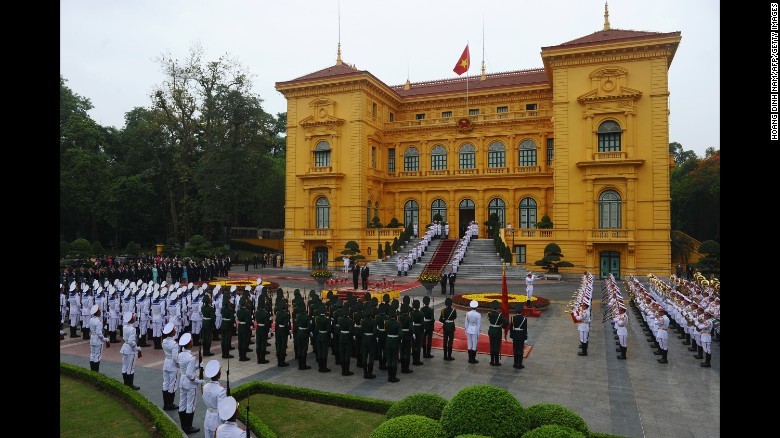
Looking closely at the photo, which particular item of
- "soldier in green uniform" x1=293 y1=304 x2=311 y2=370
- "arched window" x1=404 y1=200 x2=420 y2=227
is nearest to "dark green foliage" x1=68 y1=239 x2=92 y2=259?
"arched window" x1=404 y1=200 x2=420 y2=227

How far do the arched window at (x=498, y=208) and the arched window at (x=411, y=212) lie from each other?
21.4 ft

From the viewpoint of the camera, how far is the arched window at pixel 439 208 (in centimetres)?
4522

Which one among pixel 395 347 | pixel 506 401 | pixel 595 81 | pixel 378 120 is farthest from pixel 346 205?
pixel 506 401

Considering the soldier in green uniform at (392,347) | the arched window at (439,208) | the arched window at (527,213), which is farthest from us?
the arched window at (439,208)

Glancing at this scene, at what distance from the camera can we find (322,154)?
142ft

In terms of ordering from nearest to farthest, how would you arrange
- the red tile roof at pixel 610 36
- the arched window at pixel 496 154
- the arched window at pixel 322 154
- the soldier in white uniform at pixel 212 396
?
the soldier in white uniform at pixel 212 396 < the red tile roof at pixel 610 36 < the arched window at pixel 322 154 < the arched window at pixel 496 154

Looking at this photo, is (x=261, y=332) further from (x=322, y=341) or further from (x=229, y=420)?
(x=229, y=420)

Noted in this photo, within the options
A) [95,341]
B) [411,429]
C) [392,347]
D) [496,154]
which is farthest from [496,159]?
[411,429]

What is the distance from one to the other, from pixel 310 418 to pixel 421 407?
3.73 m

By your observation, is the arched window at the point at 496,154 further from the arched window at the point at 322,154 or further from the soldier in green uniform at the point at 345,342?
the soldier in green uniform at the point at 345,342

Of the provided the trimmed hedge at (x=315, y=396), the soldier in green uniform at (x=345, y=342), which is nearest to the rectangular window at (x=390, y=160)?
the soldier in green uniform at (x=345, y=342)

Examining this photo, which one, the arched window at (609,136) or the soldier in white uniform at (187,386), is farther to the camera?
the arched window at (609,136)

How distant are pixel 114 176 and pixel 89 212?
4633 mm

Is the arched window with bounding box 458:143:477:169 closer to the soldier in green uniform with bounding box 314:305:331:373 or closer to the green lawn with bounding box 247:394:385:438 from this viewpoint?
the soldier in green uniform with bounding box 314:305:331:373
